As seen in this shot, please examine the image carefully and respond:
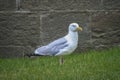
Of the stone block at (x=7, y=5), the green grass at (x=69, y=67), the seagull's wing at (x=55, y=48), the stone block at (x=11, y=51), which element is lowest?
the stone block at (x=11, y=51)

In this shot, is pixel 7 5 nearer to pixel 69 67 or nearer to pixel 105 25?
pixel 105 25

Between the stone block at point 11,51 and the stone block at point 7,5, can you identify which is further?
the stone block at point 11,51

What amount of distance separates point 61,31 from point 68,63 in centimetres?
120

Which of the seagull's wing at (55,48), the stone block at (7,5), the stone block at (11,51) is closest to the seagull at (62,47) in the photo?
the seagull's wing at (55,48)

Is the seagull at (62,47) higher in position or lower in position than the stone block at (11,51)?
higher

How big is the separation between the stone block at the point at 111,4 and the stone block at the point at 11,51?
1758 mm

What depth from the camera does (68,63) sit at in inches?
279

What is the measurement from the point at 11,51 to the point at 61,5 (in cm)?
128

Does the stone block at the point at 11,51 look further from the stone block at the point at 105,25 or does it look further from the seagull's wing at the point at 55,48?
the stone block at the point at 105,25

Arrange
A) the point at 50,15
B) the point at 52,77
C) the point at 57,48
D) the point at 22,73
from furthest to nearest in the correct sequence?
the point at 50,15, the point at 57,48, the point at 22,73, the point at 52,77

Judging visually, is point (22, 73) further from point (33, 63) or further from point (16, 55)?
point (16, 55)

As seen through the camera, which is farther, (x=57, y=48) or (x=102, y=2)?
(x=102, y=2)

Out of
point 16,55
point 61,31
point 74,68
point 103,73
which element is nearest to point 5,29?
point 16,55

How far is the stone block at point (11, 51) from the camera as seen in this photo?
8.23 metres
